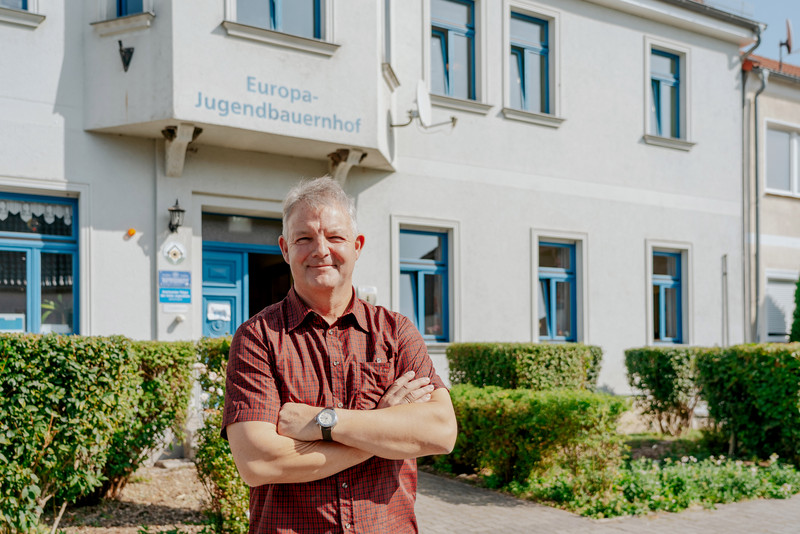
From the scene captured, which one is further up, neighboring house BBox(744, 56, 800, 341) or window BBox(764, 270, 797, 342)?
neighboring house BBox(744, 56, 800, 341)

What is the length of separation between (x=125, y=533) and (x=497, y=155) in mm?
8240

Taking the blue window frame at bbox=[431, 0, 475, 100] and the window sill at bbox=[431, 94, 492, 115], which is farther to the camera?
the blue window frame at bbox=[431, 0, 475, 100]

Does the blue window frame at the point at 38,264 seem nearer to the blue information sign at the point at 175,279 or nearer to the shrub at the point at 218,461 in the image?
the blue information sign at the point at 175,279

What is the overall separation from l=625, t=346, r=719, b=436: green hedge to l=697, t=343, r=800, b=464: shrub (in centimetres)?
→ 157

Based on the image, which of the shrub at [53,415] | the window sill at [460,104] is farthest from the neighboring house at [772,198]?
the shrub at [53,415]

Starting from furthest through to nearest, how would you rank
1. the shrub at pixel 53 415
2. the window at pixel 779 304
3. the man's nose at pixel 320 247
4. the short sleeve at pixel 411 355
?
1. the window at pixel 779 304
2. the shrub at pixel 53 415
3. the short sleeve at pixel 411 355
4. the man's nose at pixel 320 247

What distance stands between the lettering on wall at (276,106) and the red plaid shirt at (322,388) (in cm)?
644

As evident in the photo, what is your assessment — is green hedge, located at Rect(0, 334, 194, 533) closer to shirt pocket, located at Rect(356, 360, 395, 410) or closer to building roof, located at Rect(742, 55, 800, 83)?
shirt pocket, located at Rect(356, 360, 395, 410)

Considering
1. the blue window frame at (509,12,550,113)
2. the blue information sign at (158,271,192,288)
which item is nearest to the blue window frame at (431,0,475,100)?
the blue window frame at (509,12,550,113)

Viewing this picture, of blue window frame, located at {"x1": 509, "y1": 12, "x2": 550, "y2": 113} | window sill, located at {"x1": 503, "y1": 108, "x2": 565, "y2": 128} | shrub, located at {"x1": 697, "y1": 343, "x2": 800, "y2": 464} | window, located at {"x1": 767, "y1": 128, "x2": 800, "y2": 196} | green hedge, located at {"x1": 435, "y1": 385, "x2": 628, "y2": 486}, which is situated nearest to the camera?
green hedge, located at {"x1": 435, "y1": 385, "x2": 628, "y2": 486}

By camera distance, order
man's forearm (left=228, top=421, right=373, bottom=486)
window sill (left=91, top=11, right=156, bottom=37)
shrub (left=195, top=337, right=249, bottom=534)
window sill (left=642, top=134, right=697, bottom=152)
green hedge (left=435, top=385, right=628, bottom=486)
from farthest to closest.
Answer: window sill (left=642, top=134, right=697, bottom=152) → window sill (left=91, top=11, right=156, bottom=37) → green hedge (left=435, top=385, right=628, bottom=486) → shrub (left=195, top=337, right=249, bottom=534) → man's forearm (left=228, top=421, right=373, bottom=486)

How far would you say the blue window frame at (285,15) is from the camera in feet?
29.2

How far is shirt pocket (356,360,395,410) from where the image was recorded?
2383mm

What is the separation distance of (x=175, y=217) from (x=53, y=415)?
4.23 meters
